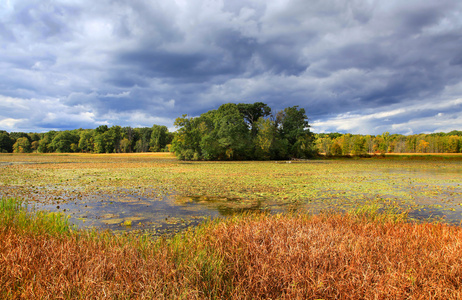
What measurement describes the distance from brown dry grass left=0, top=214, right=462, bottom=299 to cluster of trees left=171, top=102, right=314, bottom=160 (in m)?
47.2

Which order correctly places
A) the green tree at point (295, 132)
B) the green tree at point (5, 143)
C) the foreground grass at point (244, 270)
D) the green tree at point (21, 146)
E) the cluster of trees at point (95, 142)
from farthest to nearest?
1. the green tree at point (5, 143)
2. the green tree at point (21, 146)
3. the cluster of trees at point (95, 142)
4. the green tree at point (295, 132)
5. the foreground grass at point (244, 270)

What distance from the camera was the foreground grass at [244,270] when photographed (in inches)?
122

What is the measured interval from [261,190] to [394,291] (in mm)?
11631

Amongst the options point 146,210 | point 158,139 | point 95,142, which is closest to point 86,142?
point 95,142

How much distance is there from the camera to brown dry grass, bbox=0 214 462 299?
309cm

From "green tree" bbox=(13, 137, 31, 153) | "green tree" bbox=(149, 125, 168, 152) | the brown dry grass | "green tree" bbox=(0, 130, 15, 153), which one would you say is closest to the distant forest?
"green tree" bbox=(13, 137, 31, 153)

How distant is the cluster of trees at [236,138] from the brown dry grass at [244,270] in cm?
4718

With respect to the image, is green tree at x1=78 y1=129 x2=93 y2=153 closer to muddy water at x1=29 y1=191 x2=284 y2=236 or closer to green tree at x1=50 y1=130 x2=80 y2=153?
green tree at x1=50 y1=130 x2=80 y2=153

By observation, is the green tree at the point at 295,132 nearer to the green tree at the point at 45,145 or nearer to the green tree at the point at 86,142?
the green tree at the point at 86,142

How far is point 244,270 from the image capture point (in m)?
3.77

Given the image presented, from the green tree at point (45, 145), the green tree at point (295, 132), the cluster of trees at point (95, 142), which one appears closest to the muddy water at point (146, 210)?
the green tree at point (295, 132)

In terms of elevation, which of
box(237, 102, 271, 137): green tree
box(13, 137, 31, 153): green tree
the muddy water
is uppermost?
box(237, 102, 271, 137): green tree

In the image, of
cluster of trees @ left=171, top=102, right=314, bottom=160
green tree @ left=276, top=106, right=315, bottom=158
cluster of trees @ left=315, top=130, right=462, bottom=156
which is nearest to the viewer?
cluster of trees @ left=171, top=102, right=314, bottom=160

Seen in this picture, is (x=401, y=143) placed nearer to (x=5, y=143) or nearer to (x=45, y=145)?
(x=45, y=145)
